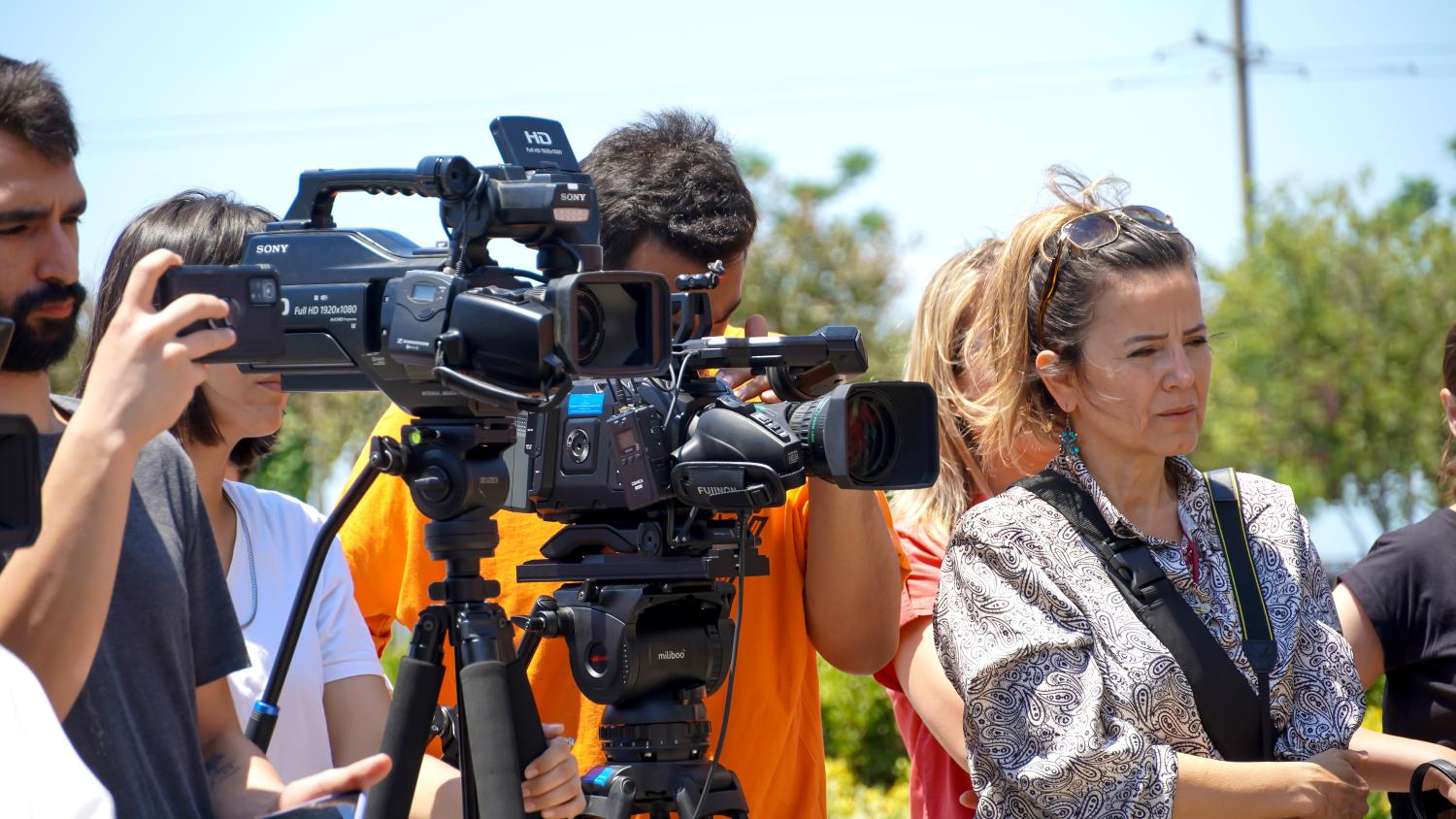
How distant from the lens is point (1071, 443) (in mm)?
2980

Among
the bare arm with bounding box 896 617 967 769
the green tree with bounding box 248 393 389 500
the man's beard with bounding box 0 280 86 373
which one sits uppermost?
the man's beard with bounding box 0 280 86 373

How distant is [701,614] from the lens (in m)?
2.58

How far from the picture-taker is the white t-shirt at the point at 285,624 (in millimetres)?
2676

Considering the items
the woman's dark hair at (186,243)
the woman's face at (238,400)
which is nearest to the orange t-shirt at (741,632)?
the woman's face at (238,400)

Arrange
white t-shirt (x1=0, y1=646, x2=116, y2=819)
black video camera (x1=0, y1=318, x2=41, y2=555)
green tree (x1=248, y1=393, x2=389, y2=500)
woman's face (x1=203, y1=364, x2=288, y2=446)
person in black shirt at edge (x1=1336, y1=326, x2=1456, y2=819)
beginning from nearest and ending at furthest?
white t-shirt (x1=0, y1=646, x2=116, y2=819), black video camera (x1=0, y1=318, x2=41, y2=555), woman's face (x1=203, y1=364, x2=288, y2=446), person in black shirt at edge (x1=1336, y1=326, x2=1456, y2=819), green tree (x1=248, y1=393, x2=389, y2=500)

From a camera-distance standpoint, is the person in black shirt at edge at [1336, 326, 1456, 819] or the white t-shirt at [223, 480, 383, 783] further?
the person in black shirt at edge at [1336, 326, 1456, 819]

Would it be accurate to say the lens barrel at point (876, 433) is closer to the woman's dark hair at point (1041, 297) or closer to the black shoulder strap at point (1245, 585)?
the woman's dark hair at point (1041, 297)

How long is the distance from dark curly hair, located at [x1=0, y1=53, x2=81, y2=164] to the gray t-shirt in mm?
410

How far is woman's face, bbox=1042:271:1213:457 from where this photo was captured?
283 cm

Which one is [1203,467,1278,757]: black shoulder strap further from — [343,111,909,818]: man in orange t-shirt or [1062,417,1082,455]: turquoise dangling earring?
[343,111,909,818]: man in orange t-shirt

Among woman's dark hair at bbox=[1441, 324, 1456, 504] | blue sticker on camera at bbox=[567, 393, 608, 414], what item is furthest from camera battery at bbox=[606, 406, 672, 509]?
woman's dark hair at bbox=[1441, 324, 1456, 504]

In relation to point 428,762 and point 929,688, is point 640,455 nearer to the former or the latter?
point 428,762

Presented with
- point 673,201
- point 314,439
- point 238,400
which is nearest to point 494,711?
point 238,400

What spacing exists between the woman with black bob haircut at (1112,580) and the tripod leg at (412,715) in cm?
94
